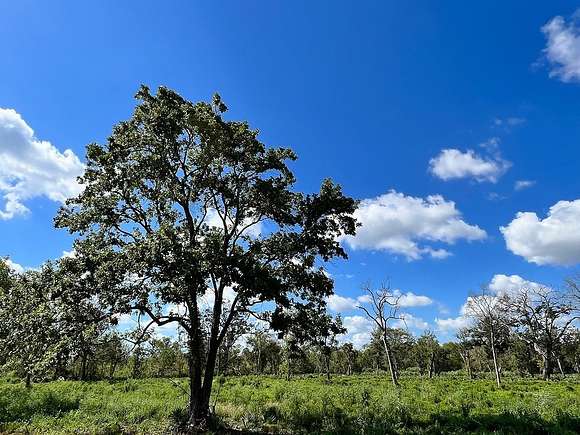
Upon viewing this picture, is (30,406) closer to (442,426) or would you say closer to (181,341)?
(181,341)

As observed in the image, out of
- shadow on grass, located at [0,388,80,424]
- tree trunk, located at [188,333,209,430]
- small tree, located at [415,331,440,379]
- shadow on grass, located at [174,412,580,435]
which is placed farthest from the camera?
small tree, located at [415,331,440,379]

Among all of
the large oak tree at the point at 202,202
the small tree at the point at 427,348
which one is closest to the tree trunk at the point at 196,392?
the large oak tree at the point at 202,202

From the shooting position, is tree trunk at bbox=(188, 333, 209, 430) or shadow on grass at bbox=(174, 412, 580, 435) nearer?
shadow on grass at bbox=(174, 412, 580, 435)

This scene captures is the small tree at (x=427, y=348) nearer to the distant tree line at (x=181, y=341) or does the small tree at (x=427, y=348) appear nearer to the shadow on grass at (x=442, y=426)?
the distant tree line at (x=181, y=341)

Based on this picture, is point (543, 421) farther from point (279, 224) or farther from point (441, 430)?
point (279, 224)

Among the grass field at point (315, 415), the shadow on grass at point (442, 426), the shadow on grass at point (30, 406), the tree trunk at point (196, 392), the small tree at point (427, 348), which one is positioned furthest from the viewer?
the small tree at point (427, 348)

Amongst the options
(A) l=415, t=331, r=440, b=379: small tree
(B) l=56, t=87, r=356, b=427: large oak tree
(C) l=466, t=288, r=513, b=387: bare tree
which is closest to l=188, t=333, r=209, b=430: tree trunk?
(B) l=56, t=87, r=356, b=427: large oak tree

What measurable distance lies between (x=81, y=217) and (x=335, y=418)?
14.5m

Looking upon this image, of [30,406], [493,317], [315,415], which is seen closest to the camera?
[315,415]

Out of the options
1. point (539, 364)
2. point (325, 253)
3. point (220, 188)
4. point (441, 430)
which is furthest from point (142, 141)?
point (539, 364)

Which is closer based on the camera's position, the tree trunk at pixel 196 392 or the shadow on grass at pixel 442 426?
the shadow on grass at pixel 442 426

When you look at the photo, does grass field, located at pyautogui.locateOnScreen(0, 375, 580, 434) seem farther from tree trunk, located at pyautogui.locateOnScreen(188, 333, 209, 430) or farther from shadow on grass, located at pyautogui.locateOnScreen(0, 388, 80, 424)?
Result: tree trunk, located at pyautogui.locateOnScreen(188, 333, 209, 430)

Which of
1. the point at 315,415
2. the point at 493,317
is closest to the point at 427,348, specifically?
the point at 493,317

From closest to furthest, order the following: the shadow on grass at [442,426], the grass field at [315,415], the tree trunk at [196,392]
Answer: the shadow on grass at [442,426], the grass field at [315,415], the tree trunk at [196,392]
